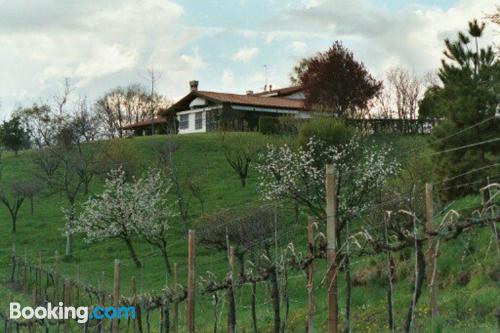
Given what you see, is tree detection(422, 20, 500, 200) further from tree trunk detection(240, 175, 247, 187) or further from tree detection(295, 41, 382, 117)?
tree detection(295, 41, 382, 117)

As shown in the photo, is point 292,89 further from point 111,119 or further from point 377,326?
point 377,326

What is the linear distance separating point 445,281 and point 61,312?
9.34 meters

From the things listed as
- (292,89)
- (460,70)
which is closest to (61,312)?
(460,70)

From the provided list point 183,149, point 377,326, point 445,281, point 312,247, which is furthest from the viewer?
point 183,149

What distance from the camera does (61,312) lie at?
693 inches

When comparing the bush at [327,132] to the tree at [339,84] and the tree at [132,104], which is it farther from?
the tree at [132,104]

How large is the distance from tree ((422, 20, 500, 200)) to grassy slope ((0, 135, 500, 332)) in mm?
966

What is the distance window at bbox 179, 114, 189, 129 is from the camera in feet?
238

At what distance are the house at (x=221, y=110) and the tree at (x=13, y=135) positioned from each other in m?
14.7

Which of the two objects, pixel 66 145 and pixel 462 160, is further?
pixel 66 145

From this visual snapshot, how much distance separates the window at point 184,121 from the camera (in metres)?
72.4

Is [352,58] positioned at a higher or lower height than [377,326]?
higher

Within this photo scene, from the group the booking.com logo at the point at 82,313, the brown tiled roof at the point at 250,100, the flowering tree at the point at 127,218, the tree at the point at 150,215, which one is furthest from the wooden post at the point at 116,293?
the brown tiled roof at the point at 250,100

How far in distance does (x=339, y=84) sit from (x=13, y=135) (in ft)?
113
